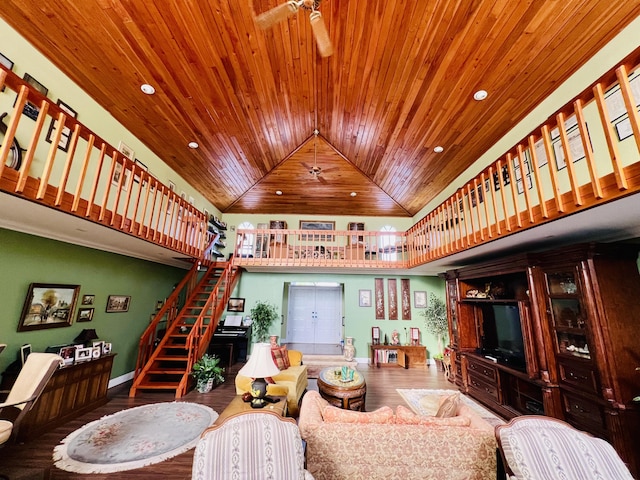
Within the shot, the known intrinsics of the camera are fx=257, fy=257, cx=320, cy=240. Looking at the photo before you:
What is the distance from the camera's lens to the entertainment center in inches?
107

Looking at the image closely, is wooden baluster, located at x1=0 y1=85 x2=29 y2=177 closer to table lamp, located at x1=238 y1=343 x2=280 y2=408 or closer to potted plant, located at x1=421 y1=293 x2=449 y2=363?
table lamp, located at x1=238 y1=343 x2=280 y2=408

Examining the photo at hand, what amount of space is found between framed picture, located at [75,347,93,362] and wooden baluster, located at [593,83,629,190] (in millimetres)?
6526

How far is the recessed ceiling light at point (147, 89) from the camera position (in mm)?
3859

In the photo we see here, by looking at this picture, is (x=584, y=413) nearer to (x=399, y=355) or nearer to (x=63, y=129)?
(x=399, y=355)

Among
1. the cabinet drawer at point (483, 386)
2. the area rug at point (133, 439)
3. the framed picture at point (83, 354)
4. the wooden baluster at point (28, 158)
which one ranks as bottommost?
the area rug at point (133, 439)

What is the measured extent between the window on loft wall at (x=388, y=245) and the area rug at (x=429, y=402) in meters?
3.25

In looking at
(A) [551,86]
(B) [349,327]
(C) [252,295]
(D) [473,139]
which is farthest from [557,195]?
(C) [252,295]

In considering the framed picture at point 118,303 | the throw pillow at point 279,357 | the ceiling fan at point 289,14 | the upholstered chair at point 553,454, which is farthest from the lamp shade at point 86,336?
the upholstered chair at point 553,454

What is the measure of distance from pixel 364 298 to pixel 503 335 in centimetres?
370

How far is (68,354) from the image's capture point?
3.77 metres

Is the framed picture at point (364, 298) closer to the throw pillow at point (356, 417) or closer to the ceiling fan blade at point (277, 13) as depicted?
the throw pillow at point (356, 417)

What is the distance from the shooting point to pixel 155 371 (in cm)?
482

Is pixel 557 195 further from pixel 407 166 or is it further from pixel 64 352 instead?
pixel 64 352

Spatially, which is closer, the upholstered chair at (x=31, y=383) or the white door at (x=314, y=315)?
the upholstered chair at (x=31, y=383)
